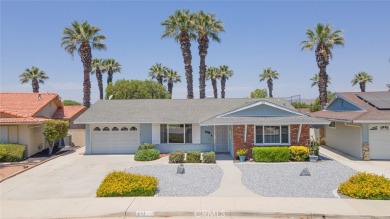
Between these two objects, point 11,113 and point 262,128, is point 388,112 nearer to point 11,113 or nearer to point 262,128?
point 262,128

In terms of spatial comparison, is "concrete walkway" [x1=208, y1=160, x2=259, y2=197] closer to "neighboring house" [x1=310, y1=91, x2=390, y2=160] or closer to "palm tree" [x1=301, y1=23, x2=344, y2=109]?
"neighboring house" [x1=310, y1=91, x2=390, y2=160]

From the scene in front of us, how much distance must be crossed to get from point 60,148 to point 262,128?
62.8 feet

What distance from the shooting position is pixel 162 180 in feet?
48.0

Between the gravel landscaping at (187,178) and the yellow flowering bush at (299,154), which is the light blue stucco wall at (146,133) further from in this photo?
the yellow flowering bush at (299,154)

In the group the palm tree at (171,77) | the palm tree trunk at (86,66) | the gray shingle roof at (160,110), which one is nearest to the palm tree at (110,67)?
the palm tree at (171,77)

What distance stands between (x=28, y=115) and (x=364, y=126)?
990 inches

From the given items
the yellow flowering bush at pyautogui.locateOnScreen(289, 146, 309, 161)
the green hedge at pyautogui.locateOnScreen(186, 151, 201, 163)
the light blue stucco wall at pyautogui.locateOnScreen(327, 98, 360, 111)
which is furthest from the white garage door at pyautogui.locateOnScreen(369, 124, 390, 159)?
the green hedge at pyautogui.locateOnScreen(186, 151, 201, 163)

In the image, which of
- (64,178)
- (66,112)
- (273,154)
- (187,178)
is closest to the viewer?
(187,178)

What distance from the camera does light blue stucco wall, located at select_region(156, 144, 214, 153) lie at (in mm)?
22797

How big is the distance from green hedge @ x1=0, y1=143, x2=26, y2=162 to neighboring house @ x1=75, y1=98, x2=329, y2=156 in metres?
4.68

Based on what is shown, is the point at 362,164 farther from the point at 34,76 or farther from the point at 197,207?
the point at 34,76

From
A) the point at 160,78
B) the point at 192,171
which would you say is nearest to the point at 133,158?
the point at 192,171

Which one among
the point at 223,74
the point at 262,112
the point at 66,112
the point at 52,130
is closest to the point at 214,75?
the point at 223,74

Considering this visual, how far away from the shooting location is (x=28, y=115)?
22.6m
